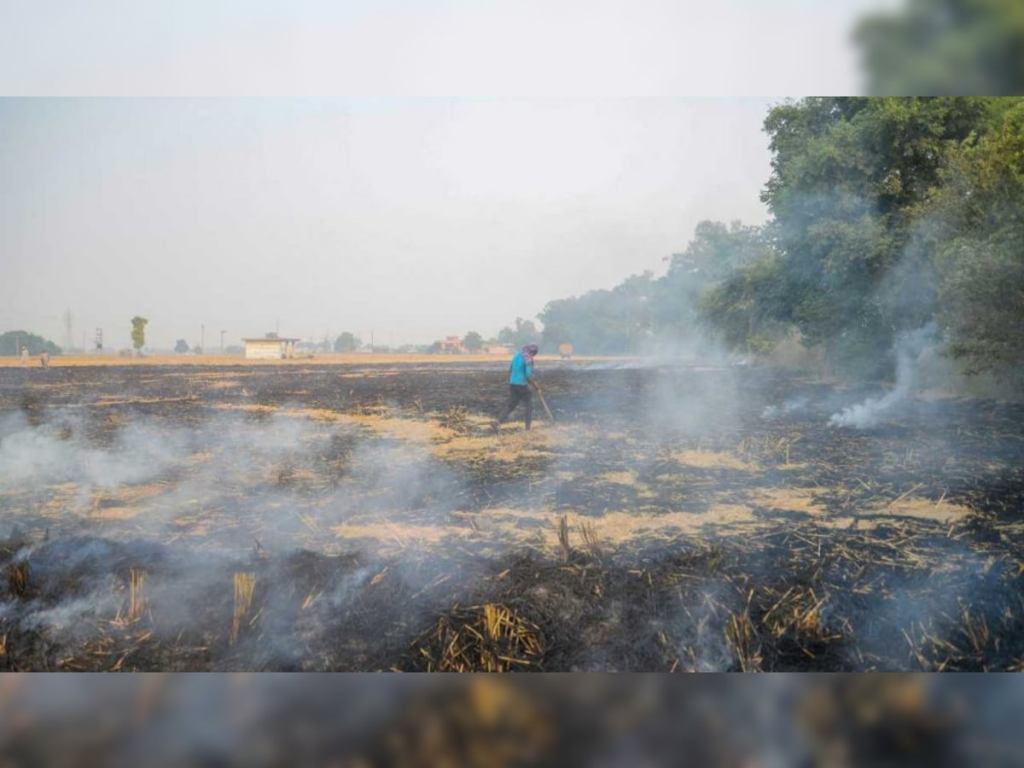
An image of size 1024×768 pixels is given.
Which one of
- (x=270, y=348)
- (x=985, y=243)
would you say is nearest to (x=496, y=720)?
(x=270, y=348)

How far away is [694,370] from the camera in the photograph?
342 cm

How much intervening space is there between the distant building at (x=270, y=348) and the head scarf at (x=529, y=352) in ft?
3.53

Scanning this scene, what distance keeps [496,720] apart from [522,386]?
4.63 feet

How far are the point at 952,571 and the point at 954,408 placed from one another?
0.74m

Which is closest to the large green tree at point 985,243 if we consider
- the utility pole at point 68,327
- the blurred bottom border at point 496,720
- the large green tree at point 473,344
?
the blurred bottom border at point 496,720

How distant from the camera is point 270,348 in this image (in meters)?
3.49

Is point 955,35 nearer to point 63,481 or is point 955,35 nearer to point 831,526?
point 831,526

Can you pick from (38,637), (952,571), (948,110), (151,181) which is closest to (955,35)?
(948,110)

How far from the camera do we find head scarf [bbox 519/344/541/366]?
3.44 meters

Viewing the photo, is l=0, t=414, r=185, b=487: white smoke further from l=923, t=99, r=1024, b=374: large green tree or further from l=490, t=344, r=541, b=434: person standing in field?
l=923, t=99, r=1024, b=374: large green tree

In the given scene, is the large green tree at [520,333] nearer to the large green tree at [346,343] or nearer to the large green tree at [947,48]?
the large green tree at [346,343]

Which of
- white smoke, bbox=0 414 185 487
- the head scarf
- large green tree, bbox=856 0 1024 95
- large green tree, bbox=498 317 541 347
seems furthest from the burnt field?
large green tree, bbox=856 0 1024 95

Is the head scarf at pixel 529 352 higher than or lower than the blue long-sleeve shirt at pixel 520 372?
higher

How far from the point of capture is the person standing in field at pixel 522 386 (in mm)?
3389
